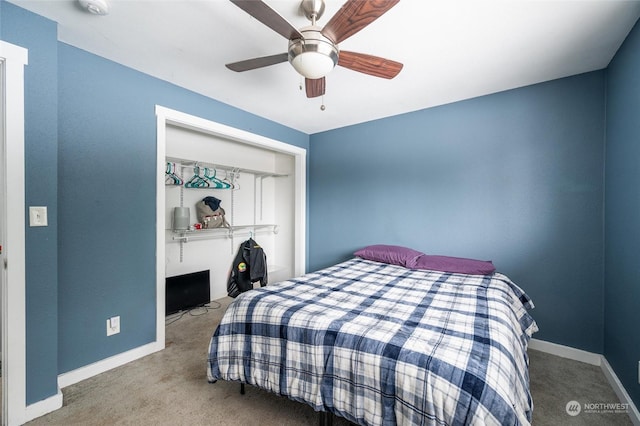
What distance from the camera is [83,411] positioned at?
1675mm

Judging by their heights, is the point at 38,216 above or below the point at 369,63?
below

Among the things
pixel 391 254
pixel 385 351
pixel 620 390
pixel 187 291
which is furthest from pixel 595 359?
pixel 187 291

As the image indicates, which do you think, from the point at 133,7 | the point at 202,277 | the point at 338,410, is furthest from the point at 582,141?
the point at 202,277

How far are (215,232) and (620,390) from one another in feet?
13.4

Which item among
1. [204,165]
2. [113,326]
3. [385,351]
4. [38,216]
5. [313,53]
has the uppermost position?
[313,53]

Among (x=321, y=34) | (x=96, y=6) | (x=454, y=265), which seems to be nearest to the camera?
(x=321, y=34)

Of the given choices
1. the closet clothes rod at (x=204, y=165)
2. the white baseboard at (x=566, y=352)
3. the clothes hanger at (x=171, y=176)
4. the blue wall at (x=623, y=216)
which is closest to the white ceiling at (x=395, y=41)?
the blue wall at (x=623, y=216)

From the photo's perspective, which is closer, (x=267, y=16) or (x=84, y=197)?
(x=267, y=16)

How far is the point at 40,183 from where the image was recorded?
1.67m

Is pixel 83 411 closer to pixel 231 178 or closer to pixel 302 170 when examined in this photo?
pixel 231 178

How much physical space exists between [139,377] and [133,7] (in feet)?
8.25

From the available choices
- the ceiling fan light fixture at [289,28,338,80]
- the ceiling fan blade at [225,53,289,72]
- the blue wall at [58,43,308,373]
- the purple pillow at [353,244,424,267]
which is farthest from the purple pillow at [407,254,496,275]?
the blue wall at [58,43,308,373]

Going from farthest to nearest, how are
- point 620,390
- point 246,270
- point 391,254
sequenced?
point 246,270, point 391,254, point 620,390

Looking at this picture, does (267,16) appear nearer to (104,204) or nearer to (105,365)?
(104,204)
